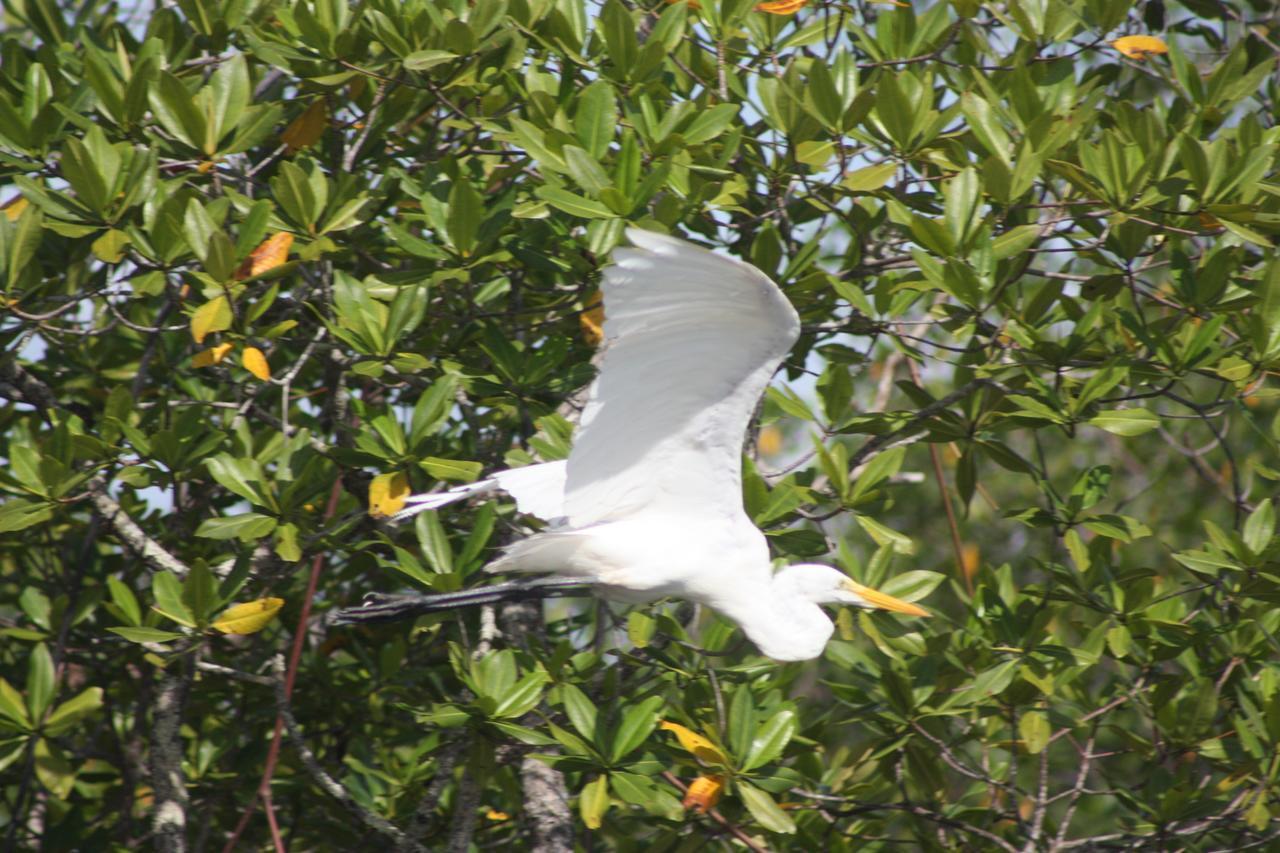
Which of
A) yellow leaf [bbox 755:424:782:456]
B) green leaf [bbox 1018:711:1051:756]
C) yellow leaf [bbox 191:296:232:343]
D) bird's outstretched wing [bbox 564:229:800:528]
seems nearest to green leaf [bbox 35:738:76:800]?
yellow leaf [bbox 191:296:232:343]

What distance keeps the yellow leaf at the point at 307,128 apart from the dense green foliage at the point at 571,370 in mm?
11

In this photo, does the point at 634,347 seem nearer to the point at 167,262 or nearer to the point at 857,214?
the point at 857,214

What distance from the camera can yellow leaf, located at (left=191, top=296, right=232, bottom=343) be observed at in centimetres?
255

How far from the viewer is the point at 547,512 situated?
2977 mm

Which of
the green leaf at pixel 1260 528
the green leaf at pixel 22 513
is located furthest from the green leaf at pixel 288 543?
the green leaf at pixel 1260 528

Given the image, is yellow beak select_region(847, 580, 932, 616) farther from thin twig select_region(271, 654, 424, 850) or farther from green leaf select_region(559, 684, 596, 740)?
thin twig select_region(271, 654, 424, 850)

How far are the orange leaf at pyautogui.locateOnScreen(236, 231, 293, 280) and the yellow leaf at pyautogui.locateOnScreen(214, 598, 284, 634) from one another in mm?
687

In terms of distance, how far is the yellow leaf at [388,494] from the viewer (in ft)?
8.61

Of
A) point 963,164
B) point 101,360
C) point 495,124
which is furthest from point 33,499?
point 963,164

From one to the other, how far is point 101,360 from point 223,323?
3.65 ft

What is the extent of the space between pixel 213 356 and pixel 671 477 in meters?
1.02

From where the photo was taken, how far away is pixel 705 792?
8.59 ft

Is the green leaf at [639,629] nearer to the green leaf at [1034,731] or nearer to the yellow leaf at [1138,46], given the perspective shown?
the green leaf at [1034,731]

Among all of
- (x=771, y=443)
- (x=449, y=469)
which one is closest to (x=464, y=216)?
(x=449, y=469)
